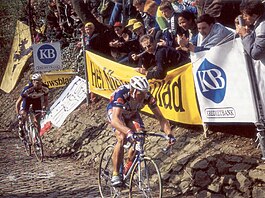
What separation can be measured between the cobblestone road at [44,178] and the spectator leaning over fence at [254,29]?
3696mm

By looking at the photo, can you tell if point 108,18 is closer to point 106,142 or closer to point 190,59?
point 106,142

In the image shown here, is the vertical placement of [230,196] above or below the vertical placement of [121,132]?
below

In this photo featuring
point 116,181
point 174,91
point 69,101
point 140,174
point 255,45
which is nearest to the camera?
point 255,45

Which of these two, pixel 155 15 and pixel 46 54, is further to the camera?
pixel 46 54

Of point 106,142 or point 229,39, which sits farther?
point 106,142

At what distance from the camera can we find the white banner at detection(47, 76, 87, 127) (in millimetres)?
13992

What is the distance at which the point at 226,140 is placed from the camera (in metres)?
8.43

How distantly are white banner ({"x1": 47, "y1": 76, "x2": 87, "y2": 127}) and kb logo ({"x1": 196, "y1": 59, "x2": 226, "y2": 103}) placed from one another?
241 inches

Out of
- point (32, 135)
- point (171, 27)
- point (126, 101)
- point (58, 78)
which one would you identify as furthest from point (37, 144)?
point (126, 101)

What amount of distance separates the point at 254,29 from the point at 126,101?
2.09 m

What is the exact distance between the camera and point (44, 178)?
412 inches

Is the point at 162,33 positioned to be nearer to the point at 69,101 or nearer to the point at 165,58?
the point at 165,58

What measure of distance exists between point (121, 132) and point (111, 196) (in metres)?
1.25

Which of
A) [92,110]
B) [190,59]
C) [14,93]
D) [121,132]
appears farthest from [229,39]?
[14,93]
